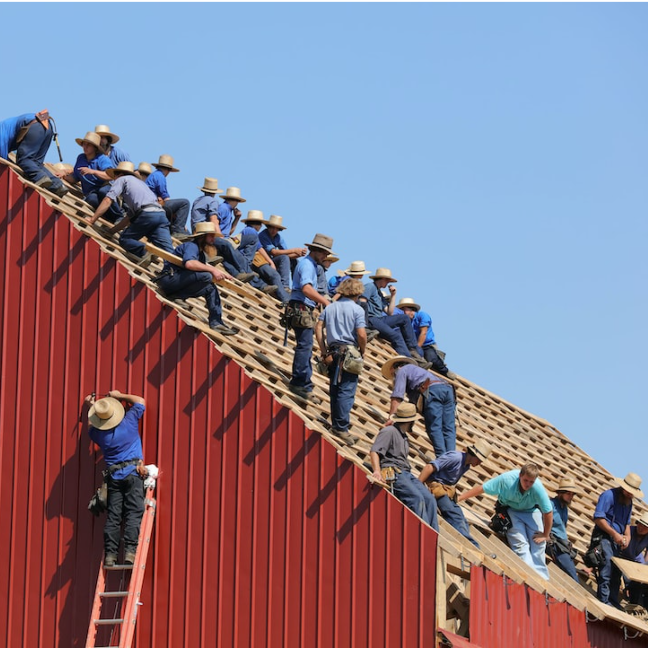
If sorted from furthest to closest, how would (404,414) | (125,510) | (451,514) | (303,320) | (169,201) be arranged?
(169,201) < (303,320) < (451,514) < (404,414) < (125,510)

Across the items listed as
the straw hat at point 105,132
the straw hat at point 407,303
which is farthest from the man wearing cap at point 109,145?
the straw hat at point 407,303

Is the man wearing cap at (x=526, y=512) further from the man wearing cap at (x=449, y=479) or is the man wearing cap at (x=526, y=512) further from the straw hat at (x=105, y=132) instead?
the straw hat at (x=105, y=132)

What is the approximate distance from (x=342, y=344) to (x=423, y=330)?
686cm

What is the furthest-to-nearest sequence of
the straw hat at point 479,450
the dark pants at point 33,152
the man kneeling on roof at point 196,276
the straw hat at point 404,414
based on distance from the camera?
1. the dark pants at point 33,152
2. the man kneeling on roof at point 196,276
3. the straw hat at point 479,450
4. the straw hat at point 404,414

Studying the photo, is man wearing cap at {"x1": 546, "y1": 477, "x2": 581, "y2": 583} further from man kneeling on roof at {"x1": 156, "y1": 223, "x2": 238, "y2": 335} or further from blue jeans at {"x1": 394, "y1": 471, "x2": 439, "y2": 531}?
man kneeling on roof at {"x1": 156, "y1": 223, "x2": 238, "y2": 335}

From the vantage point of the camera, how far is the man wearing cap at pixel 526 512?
14.7 meters

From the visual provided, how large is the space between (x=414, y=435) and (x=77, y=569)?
4.67 m

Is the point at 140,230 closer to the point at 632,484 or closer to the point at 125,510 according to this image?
the point at 125,510

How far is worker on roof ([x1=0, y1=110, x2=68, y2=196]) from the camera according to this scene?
16.6m

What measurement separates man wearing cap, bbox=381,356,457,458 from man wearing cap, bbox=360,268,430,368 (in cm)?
457

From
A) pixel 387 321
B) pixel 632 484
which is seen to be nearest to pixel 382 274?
pixel 387 321

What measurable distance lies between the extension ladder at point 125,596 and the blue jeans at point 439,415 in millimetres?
3356

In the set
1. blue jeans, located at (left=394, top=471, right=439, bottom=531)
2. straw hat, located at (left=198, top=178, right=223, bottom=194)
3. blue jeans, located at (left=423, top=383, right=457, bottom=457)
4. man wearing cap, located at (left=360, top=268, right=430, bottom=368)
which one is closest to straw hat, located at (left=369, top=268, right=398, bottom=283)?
man wearing cap, located at (left=360, top=268, right=430, bottom=368)

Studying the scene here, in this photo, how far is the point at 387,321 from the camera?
67.1 feet
